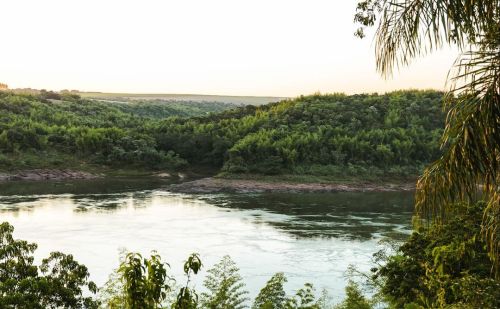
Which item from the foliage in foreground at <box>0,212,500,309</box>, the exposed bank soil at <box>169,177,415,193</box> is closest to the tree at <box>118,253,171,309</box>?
the foliage in foreground at <box>0,212,500,309</box>

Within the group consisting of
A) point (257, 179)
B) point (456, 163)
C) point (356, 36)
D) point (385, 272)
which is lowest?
point (257, 179)

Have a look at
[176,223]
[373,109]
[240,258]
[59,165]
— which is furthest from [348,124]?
[240,258]

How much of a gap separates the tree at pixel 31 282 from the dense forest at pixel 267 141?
2054 inches

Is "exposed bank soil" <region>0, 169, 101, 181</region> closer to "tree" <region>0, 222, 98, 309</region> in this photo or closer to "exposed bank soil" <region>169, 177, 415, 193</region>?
"exposed bank soil" <region>169, 177, 415, 193</region>

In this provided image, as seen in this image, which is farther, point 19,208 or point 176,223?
point 19,208

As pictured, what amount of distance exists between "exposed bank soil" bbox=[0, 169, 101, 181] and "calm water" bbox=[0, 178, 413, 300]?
12.0 ft

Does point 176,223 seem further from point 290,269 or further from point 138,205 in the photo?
point 290,269

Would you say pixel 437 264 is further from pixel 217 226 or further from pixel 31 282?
pixel 217 226

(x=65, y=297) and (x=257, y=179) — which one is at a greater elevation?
(x=65, y=297)

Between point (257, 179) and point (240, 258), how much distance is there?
1353 inches

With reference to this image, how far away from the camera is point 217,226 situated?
125 ft

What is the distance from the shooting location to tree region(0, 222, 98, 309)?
11.1 metres

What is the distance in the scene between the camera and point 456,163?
6.04m

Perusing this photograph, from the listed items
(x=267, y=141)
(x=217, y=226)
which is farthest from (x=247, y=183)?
(x=217, y=226)
